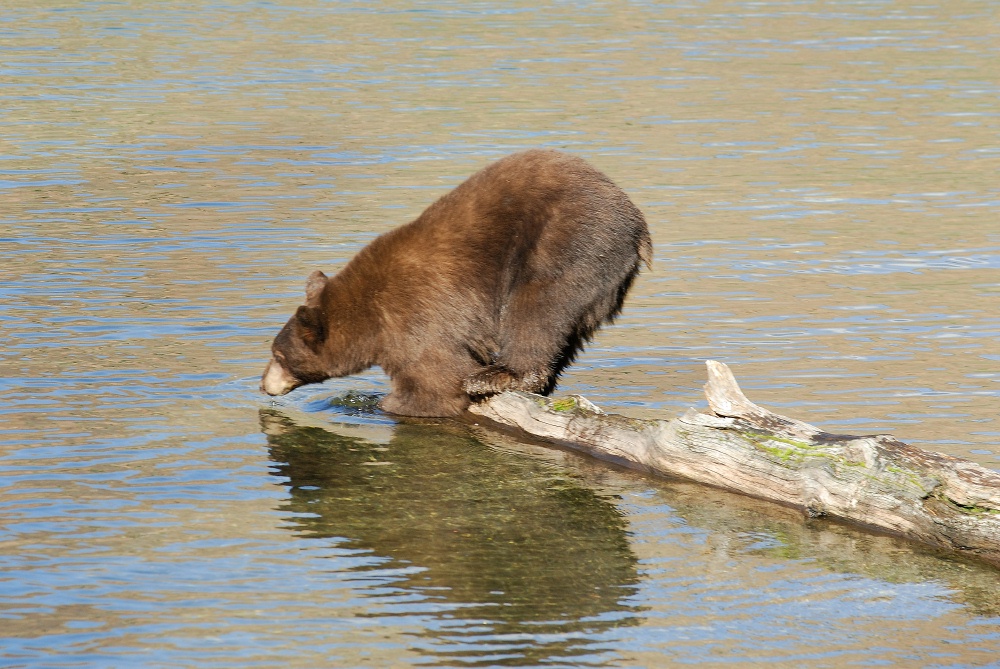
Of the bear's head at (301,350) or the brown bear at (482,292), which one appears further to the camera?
the bear's head at (301,350)

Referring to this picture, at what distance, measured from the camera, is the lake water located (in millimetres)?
5930

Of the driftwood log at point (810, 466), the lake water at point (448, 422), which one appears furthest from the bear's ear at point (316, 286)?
the driftwood log at point (810, 466)

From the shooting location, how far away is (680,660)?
218 inches

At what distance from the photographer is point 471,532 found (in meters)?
6.98

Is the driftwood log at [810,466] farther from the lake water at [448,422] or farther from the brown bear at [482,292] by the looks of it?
the brown bear at [482,292]

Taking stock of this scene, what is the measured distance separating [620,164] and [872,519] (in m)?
10.6

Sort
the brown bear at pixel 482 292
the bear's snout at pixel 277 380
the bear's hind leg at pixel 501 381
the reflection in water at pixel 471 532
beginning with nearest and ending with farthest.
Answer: the reflection in water at pixel 471 532, the brown bear at pixel 482 292, the bear's hind leg at pixel 501 381, the bear's snout at pixel 277 380

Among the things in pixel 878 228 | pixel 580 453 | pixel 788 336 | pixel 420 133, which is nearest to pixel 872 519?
pixel 580 453

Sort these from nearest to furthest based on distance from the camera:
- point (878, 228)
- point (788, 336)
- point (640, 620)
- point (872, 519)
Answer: point (640, 620) → point (872, 519) → point (788, 336) → point (878, 228)

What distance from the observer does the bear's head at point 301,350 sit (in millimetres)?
8805

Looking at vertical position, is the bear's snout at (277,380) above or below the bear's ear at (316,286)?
below

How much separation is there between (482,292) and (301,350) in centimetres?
111

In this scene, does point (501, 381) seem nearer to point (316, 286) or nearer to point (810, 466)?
point (316, 286)

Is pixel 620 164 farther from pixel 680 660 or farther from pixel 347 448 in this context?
pixel 680 660
